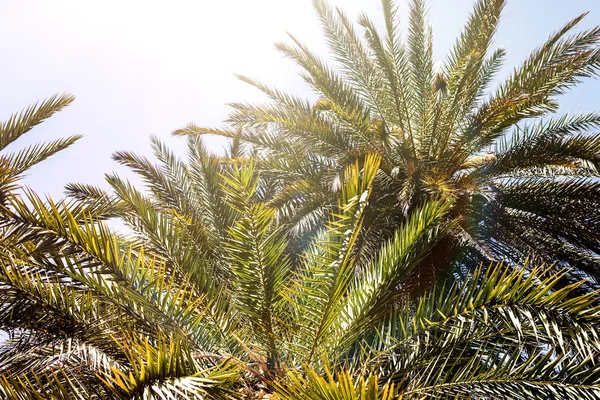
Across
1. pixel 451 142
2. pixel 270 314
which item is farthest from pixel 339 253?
pixel 451 142

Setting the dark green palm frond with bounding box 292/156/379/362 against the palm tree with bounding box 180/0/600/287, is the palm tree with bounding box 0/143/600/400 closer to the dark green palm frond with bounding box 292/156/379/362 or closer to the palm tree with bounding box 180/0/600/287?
the dark green palm frond with bounding box 292/156/379/362

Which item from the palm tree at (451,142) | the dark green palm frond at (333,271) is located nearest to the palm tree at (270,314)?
the dark green palm frond at (333,271)

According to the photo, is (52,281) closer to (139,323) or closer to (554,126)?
(139,323)

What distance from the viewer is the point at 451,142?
23.7ft

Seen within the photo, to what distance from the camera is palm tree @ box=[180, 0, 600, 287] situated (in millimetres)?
6551

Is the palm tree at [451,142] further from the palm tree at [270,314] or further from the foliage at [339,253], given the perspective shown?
the palm tree at [270,314]

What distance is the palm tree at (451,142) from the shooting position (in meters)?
6.55

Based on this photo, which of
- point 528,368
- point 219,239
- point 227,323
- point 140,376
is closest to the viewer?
point 140,376

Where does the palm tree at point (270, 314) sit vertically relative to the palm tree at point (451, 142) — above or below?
below

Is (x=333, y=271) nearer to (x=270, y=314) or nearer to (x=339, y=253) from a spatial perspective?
(x=339, y=253)

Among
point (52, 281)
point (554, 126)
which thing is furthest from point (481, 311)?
point (554, 126)

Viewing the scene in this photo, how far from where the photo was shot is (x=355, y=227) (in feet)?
11.9

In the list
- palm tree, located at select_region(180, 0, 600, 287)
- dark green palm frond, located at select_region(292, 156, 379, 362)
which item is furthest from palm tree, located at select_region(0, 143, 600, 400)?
palm tree, located at select_region(180, 0, 600, 287)

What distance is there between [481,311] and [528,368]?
0.49m
